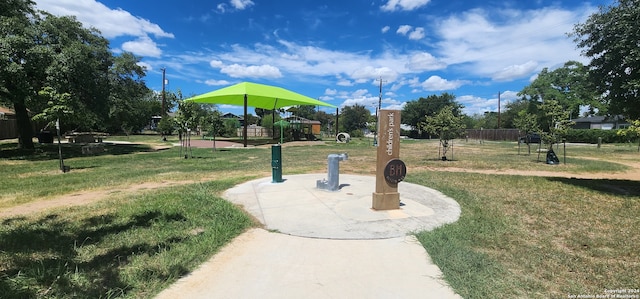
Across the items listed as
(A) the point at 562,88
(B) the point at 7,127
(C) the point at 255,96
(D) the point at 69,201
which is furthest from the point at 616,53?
(A) the point at 562,88

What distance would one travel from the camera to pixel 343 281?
3002 millimetres

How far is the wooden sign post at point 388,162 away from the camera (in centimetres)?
536

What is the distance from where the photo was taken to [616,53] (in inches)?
269

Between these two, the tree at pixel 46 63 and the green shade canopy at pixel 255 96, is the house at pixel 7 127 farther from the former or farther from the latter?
the green shade canopy at pixel 255 96

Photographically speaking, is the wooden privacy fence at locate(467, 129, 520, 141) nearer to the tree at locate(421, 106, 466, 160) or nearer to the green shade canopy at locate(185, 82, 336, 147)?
the green shade canopy at locate(185, 82, 336, 147)

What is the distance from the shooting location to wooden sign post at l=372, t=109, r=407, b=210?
536 centimetres

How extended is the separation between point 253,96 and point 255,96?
20.7 inches

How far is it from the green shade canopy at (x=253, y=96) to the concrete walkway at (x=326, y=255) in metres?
19.1

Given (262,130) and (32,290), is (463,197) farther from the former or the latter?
(262,130)

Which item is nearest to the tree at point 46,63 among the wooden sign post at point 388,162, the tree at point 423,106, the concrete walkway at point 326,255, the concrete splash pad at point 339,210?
the concrete splash pad at point 339,210

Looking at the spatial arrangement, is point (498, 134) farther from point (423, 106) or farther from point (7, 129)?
point (7, 129)

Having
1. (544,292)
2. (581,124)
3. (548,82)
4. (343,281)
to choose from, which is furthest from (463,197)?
(581,124)

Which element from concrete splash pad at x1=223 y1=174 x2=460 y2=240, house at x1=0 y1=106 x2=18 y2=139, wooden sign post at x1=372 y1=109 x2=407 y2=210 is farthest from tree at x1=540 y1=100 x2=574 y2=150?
house at x1=0 y1=106 x2=18 y2=139

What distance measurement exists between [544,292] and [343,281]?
1.76 metres
